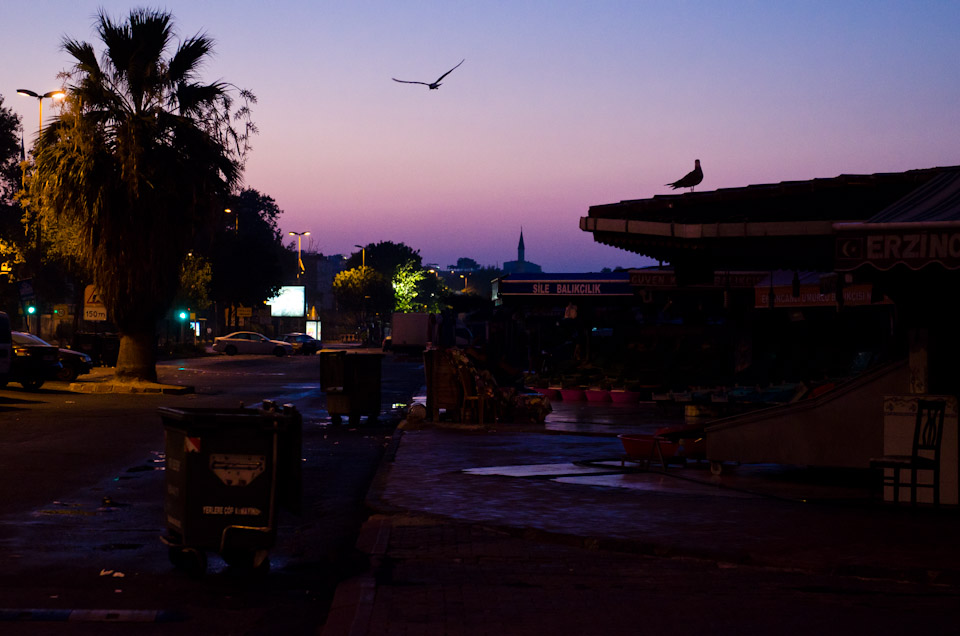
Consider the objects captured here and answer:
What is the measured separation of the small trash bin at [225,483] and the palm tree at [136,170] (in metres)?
24.0

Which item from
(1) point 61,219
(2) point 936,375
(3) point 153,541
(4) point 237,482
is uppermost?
(1) point 61,219

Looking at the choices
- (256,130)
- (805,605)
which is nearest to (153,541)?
(805,605)

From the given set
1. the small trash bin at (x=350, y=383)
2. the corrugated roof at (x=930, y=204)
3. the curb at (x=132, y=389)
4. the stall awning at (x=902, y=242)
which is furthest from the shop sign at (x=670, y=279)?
the stall awning at (x=902, y=242)

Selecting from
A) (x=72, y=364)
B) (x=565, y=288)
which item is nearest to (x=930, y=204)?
(x=565, y=288)

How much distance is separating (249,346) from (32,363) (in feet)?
135

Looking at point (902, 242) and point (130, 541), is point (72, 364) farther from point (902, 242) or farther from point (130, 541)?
point (902, 242)

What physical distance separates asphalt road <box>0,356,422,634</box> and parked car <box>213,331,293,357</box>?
5079 cm

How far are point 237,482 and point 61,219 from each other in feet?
83.9

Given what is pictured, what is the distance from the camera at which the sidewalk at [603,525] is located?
26.1 ft

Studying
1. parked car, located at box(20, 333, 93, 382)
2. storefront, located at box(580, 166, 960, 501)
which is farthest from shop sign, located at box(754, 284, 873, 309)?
parked car, located at box(20, 333, 93, 382)

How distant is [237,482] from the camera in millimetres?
8008

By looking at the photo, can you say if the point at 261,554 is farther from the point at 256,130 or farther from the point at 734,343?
the point at 256,130

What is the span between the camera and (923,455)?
11023 millimetres

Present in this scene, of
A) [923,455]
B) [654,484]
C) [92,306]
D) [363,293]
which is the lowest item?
[654,484]
